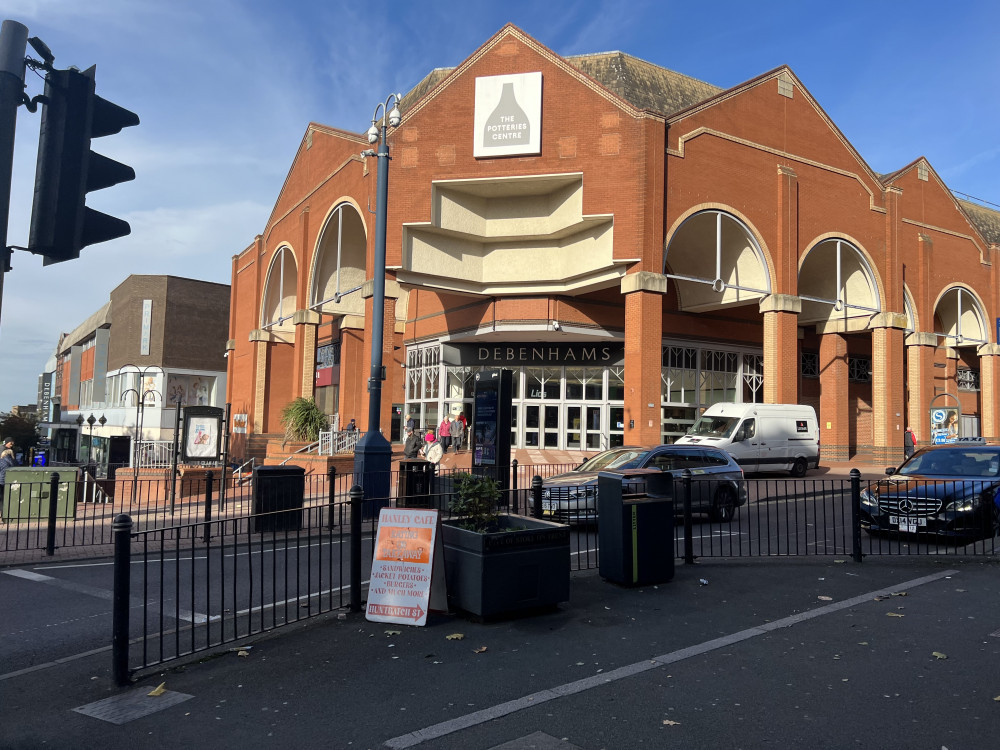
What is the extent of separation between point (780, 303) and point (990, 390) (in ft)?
63.0

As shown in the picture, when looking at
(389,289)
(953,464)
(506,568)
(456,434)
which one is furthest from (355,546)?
(456,434)

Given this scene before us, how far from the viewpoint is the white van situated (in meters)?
23.1

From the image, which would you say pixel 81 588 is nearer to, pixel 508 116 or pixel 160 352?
pixel 508 116

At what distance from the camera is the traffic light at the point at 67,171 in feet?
12.3

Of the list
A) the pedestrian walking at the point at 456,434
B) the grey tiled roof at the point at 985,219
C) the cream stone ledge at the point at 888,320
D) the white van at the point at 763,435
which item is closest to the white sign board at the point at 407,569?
the white van at the point at 763,435

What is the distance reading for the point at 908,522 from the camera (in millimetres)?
10352

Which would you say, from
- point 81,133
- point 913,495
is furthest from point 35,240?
point 913,495

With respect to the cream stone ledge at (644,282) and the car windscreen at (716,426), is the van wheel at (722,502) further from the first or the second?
the cream stone ledge at (644,282)

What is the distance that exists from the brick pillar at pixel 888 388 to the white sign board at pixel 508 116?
1695 cm

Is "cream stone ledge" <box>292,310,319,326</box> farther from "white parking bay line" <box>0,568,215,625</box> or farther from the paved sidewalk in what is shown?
the paved sidewalk

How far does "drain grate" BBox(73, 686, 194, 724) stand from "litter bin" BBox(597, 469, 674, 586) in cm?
444

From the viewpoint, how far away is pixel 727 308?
3128cm

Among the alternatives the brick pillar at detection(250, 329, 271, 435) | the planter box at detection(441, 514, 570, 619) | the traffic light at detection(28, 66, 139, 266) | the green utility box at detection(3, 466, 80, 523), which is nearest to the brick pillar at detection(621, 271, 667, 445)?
the green utility box at detection(3, 466, 80, 523)

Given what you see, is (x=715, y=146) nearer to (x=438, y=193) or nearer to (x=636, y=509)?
(x=438, y=193)
